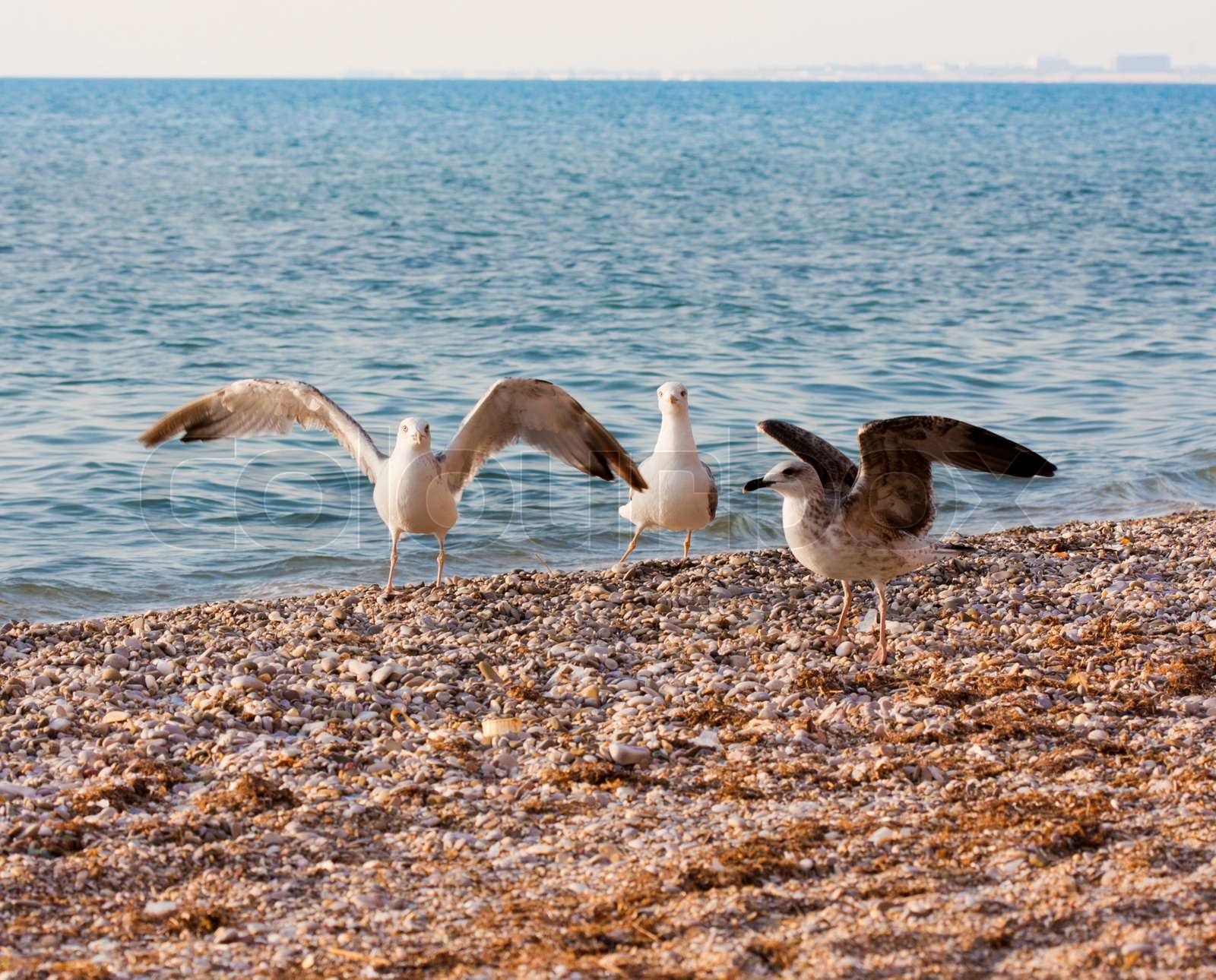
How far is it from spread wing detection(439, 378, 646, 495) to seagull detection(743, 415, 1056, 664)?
1.80m

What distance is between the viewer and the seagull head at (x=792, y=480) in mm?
7141

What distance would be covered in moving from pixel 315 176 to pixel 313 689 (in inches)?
1687

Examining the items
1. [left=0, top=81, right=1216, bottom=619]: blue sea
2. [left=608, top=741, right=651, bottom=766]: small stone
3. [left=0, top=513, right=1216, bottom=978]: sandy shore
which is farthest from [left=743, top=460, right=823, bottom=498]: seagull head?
[left=0, top=81, right=1216, bottom=619]: blue sea

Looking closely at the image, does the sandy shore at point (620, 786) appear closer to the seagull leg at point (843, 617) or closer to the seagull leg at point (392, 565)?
the seagull leg at point (843, 617)

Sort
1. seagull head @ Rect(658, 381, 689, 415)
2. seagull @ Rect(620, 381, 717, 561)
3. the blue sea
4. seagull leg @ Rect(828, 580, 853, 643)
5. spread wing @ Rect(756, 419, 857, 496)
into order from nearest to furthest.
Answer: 1. seagull leg @ Rect(828, 580, 853, 643)
2. spread wing @ Rect(756, 419, 857, 496)
3. seagull @ Rect(620, 381, 717, 561)
4. seagull head @ Rect(658, 381, 689, 415)
5. the blue sea

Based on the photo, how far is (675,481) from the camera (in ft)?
28.9

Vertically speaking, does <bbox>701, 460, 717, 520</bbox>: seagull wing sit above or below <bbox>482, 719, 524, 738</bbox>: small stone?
above

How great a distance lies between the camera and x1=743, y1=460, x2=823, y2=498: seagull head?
23.4ft

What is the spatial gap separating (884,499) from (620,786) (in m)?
2.49

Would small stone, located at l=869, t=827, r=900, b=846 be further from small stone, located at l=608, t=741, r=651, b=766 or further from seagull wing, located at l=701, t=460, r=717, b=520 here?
seagull wing, located at l=701, t=460, r=717, b=520

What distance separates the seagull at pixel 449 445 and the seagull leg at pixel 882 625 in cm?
192

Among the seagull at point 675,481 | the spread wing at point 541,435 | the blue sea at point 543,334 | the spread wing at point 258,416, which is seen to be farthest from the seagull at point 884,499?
the blue sea at point 543,334

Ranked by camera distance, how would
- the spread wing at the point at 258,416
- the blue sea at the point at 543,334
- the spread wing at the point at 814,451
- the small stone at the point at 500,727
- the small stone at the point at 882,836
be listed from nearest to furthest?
1. the small stone at the point at 882,836
2. the small stone at the point at 500,727
3. the spread wing at the point at 814,451
4. the spread wing at the point at 258,416
5. the blue sea at the point at 543,334

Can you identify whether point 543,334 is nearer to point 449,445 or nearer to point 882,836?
point 449,445
